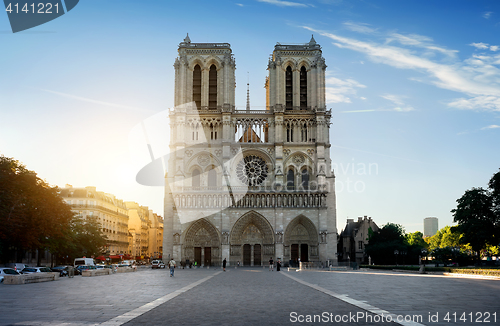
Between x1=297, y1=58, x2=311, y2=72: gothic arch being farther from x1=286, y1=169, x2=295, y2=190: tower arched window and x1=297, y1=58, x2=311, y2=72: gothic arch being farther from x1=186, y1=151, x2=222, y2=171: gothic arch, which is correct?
x1=186, y1=151, x2=222, y2=171: gothic arch

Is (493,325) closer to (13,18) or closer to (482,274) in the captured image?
(13,18)

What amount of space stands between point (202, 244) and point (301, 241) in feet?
38.1

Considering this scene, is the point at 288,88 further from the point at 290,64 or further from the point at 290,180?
the point at 290,180

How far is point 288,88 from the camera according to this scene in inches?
2347

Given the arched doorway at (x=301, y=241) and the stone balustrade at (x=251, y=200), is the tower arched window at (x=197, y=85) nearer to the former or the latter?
the stone balustrade at (x=251, y=200)

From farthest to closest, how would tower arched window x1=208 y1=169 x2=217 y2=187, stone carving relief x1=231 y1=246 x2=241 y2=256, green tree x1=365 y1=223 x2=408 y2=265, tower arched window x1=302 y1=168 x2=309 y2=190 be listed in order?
green tree x1=365 y1=223 x2=408 y2=265, tower arched window x1=302 y1=168 x2=309 y2=190, tower arched window x1=208 y1=169 x2=217 y2=187, stone carving relief x1=231 y1=246 x2=241 y2=256

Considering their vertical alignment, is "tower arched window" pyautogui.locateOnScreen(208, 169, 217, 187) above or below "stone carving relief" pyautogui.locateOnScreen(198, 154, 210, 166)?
below

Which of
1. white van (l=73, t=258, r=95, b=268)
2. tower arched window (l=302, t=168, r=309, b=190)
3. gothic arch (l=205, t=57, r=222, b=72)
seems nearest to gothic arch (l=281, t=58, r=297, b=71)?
gothic arch (l=205, t=57, r=222, b=72)

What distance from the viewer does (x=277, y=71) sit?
58312 mm

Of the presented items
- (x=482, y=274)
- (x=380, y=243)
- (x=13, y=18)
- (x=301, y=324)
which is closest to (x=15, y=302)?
(x=13, y=18)

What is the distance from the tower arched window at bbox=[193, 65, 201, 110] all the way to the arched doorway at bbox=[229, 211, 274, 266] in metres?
15.7

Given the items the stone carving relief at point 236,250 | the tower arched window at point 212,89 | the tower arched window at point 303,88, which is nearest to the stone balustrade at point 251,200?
the stone carving relief at point 236,250

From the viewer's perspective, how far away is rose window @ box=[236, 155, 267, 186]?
2223 inches

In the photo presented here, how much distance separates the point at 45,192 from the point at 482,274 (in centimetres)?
3144
